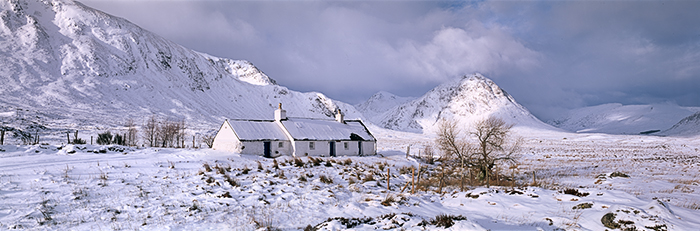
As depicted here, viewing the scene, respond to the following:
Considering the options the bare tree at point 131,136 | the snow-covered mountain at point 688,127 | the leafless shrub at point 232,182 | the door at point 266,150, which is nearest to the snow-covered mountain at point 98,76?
the bare tree at point 131,136

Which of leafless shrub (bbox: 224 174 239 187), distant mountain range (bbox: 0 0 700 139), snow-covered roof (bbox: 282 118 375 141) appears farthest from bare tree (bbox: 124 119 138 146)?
leafless shrub (bbox: 224 174 239 187)

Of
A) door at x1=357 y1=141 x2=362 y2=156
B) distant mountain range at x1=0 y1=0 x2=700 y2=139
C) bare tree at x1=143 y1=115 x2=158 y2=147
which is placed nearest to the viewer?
door at x1=357 y1=141 x2=362 y2=156

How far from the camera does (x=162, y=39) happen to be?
5753 inches

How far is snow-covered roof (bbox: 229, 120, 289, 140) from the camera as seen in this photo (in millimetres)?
32763

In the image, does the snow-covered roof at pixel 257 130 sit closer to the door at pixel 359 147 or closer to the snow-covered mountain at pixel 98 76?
the door at pixel 359 147

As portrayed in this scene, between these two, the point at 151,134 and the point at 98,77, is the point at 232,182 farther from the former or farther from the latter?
the point at 98,77

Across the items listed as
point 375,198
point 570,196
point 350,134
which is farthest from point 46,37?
point 570,196

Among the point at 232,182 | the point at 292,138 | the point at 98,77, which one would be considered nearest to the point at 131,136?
the point at 292,138

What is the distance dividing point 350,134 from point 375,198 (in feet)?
81.8

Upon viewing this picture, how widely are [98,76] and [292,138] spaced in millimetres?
96575

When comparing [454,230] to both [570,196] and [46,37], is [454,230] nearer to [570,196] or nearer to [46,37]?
[570,196]

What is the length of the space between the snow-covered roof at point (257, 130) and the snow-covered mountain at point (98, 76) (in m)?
45.4

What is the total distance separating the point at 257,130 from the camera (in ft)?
113

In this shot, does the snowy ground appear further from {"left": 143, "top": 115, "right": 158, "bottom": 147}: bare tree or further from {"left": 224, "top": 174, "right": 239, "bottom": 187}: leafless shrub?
{"left": 143, "top": 115, "right": 158, "bottom": 147}: bare tree
